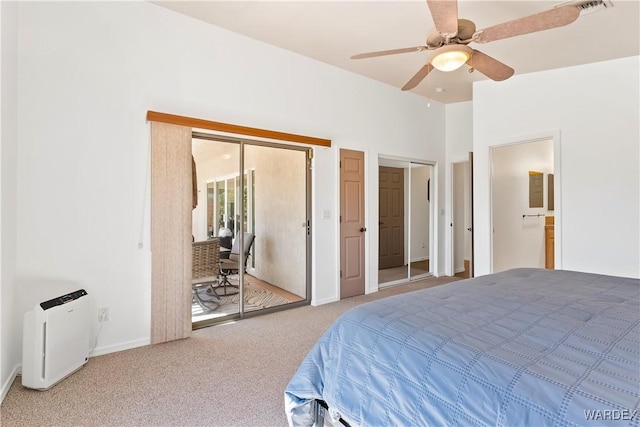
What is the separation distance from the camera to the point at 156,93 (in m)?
2.93

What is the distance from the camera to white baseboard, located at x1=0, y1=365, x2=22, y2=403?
79.3 inches

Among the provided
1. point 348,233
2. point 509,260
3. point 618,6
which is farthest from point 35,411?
point 509,260

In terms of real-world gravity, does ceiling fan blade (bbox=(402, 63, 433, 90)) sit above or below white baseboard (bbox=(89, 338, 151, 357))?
above

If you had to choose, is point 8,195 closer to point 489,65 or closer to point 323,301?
point 323,301

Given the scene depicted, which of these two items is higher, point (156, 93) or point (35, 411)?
point (156, 93)

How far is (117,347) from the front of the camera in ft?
8.93

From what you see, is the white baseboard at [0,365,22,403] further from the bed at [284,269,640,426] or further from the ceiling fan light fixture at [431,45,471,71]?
the ceiling fan light fixture at [431,45,471,71]

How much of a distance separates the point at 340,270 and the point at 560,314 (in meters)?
2.94

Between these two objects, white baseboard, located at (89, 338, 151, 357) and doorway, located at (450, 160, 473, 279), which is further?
doorway, located at (450, 160, 473, 279)

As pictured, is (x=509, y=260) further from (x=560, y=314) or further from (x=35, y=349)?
(x=35, y=349)

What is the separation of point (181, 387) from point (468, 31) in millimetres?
3035

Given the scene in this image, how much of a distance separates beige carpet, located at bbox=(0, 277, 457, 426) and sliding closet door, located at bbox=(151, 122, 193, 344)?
226mm

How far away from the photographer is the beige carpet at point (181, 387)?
5.99 feet

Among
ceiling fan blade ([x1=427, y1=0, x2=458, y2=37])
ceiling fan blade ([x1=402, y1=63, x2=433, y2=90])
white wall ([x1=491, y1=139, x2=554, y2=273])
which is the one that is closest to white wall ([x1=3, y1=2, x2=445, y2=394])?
ceiling fan blade ([x1=402, y1=63, x2=433, y2=90])
